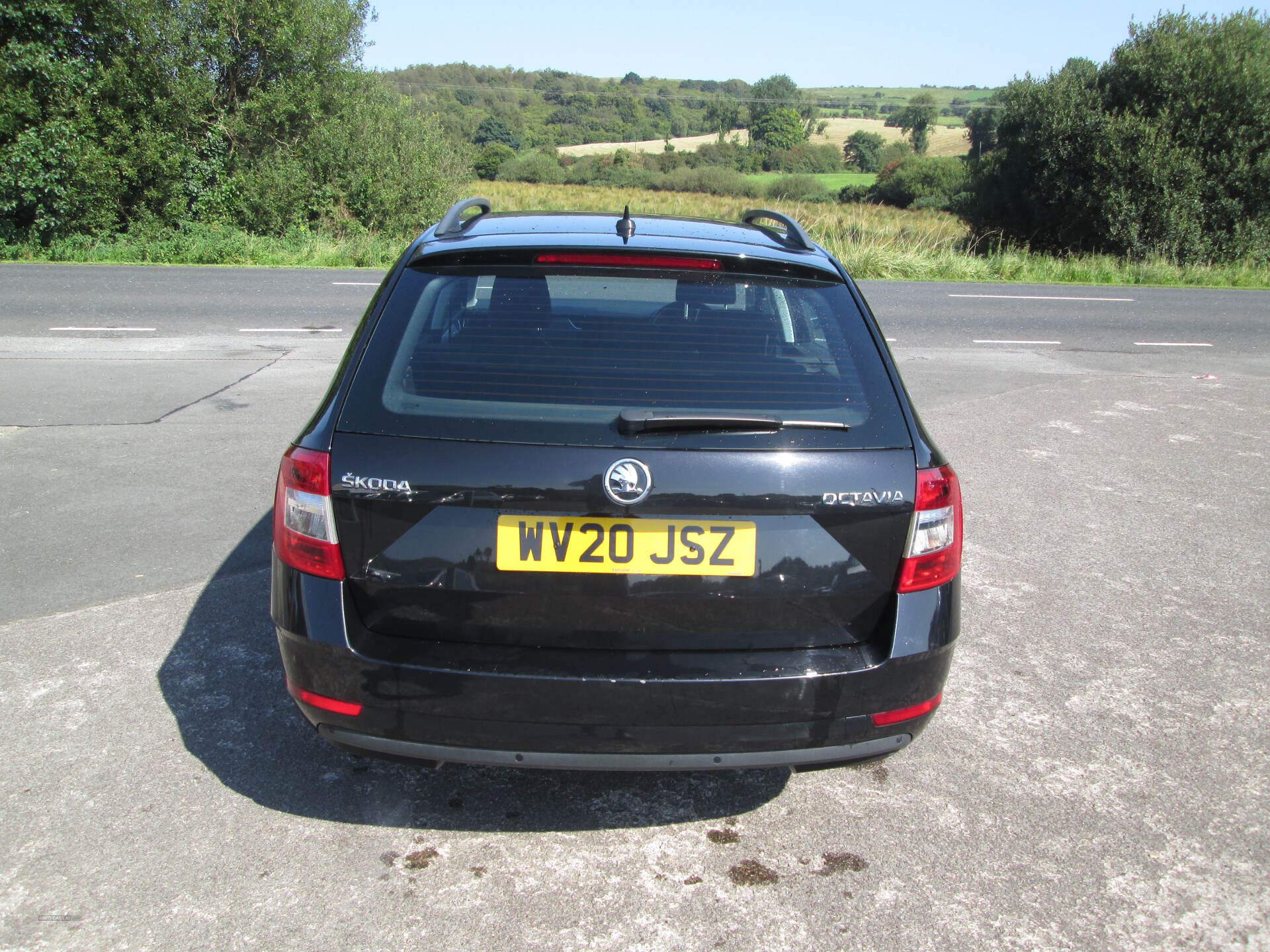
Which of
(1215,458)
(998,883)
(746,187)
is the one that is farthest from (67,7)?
(746,187)

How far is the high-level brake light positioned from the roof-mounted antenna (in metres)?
0.12

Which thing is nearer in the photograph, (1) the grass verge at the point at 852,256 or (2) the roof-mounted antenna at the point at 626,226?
(2) the roof-mounted antenna at the point at 626,226

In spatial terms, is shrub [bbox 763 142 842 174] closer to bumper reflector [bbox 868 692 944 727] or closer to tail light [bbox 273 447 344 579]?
bumper reflector [bbox 868 692 944 727]

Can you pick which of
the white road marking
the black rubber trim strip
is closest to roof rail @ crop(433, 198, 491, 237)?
the black rubber trim strip

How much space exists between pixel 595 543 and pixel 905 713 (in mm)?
944

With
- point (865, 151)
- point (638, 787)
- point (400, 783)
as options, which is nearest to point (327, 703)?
point (400, 783)

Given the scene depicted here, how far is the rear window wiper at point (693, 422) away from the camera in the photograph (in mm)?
2318

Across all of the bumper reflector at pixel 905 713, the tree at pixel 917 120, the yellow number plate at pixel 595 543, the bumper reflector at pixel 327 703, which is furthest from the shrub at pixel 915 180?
the bumper reflector at pixel 327 703

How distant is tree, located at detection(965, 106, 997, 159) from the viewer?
100ft

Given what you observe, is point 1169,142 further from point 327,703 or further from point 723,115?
point 723,115

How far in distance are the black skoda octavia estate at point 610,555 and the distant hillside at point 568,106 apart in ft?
226

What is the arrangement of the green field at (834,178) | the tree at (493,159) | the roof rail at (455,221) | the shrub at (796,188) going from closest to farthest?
the roof rail at (455,221)
the shrub at (796,188)
the tree at (493,159)
the green field at (834,178)

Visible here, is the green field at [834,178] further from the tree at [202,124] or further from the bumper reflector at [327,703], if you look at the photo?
the bumper reflector at [327,703]

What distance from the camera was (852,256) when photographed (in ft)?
63.9
